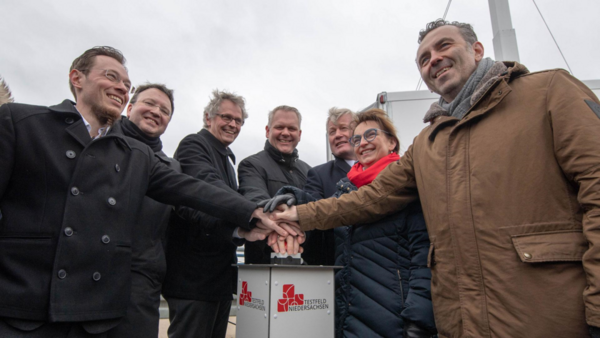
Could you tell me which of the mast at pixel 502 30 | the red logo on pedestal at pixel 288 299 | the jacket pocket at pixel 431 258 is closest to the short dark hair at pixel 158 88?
the red logo on pedestal at pixel 288 299

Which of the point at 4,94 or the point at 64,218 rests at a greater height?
the point at 4,94

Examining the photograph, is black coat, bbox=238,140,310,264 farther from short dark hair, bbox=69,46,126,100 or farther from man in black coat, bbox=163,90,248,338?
short dark hair, bbox=69,46,126,100

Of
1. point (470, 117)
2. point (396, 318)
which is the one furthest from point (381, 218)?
point (470, 117)

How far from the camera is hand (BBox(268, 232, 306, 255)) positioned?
2.28 metres

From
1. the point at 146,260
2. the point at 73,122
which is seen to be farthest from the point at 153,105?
the point at 146,260

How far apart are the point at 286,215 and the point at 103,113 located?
4.09 feet

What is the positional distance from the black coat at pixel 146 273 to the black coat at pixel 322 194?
3.33 feet

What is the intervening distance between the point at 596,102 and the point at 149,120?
9.57 ft

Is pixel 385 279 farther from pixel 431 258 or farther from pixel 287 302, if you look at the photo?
pixel 287 302

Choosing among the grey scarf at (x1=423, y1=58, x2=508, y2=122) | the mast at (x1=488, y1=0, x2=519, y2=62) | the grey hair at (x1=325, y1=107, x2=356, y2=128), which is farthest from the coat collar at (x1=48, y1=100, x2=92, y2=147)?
the mast at (x1=488, y1=0, x2=519, y2=62)

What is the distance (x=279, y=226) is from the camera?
7.63ft

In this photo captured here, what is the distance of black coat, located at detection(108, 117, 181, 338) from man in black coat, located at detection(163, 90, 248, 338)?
293 millimetres

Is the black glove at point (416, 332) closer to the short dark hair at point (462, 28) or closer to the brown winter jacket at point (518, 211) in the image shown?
the brown winter jacket at point (518, 211)

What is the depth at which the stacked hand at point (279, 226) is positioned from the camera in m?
2.29
